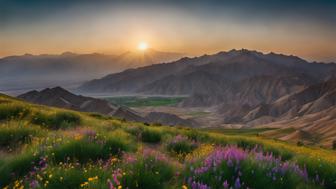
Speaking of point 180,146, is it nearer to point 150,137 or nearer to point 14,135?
point 150,137

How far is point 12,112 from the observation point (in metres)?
18.2

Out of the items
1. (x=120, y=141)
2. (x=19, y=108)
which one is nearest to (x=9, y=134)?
(x=120, y=141)

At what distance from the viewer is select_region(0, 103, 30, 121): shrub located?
691 inches

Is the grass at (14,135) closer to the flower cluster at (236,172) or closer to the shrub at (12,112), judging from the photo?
the shrub at (12,112)

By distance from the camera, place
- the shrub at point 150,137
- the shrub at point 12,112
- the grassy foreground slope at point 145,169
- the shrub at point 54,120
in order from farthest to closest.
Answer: the shrub at point 12,112
the shrub at point 54,120
the shrub at point 150,137
the grassy foreground slope at point 145,169

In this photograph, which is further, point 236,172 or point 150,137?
point 150,137

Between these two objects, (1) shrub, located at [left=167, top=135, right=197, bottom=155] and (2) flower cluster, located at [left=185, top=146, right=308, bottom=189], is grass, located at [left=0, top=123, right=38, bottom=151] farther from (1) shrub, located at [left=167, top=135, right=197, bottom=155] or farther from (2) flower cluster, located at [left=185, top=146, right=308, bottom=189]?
(2) flower cluster, located at [left=185, top=146, right=308, bottom=189]

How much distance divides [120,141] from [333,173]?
18.4 ft

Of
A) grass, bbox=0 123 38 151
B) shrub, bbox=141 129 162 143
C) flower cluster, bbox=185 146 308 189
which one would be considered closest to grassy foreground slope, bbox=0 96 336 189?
flower cluster, bbox=185 146 308 189

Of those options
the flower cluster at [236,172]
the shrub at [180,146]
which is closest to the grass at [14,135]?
the shrub at [180,146]

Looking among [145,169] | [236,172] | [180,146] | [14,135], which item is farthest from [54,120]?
[236,172]

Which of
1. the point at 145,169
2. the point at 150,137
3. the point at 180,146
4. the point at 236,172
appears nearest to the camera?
the point at 236,172

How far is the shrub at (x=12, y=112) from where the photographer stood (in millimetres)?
17547

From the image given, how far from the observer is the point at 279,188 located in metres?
6.39
